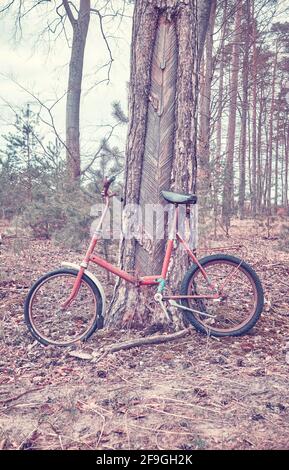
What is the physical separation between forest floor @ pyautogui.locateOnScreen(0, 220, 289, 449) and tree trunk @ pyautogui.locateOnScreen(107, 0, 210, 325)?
608mm

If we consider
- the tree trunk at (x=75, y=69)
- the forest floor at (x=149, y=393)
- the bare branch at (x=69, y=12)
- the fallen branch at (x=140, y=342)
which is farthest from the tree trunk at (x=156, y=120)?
the bare branch at (x=69, y=12)

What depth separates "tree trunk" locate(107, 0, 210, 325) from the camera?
375cm

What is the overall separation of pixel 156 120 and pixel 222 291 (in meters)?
1.61

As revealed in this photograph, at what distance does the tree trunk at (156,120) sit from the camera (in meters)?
3.75

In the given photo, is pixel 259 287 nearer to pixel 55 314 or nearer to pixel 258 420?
pixel 258 420

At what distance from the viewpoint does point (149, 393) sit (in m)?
2.66

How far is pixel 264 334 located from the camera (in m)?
3.76

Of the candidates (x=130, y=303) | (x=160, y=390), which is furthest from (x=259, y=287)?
(x=160, y=390)

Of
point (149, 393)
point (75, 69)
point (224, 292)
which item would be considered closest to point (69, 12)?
point (75, 69)

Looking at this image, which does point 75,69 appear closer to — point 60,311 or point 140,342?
point 60,311

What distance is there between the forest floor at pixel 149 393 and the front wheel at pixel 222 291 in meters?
0.12

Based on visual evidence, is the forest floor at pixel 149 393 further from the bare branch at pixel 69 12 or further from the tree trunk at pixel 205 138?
the bare branch at pixel 69 12

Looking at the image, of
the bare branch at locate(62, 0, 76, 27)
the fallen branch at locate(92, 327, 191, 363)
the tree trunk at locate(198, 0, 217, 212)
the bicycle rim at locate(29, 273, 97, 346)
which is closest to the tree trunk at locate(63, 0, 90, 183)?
the bare branch at locate(62, 0, 76, 27)

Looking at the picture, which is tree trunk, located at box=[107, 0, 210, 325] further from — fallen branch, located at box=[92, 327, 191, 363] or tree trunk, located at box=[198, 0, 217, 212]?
tree trunk, located at box=[198, 0, 217, 212]
